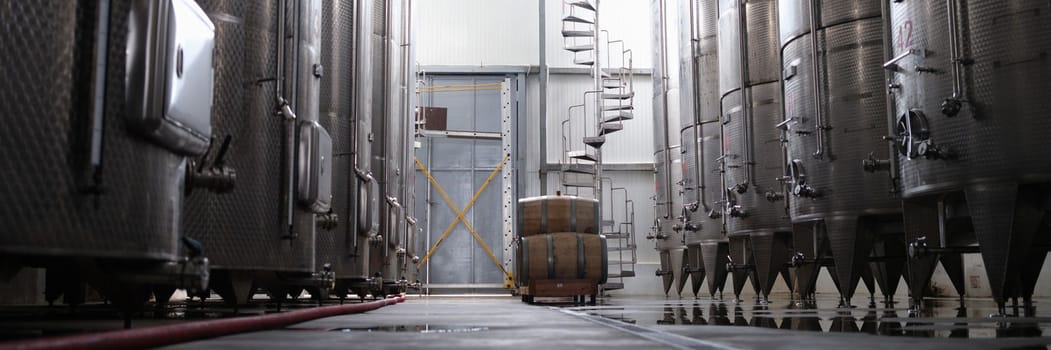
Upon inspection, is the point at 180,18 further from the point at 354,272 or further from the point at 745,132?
the point at 745,132

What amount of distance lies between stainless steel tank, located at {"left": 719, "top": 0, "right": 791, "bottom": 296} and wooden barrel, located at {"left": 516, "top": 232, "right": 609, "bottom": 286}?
2.00m

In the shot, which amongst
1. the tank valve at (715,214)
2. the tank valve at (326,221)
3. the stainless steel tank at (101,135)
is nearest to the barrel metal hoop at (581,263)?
the tank valve at (715,214)

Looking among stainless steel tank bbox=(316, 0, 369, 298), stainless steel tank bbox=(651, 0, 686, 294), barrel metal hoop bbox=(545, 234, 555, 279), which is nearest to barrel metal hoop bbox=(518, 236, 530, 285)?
barrel metal hoop bbox=(545, 234, 555, 279)

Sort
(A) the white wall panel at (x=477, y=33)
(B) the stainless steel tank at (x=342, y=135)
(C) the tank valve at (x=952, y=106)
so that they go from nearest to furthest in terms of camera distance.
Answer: (C) the tank valve at (x=952, y=106) < (B) the stainless steel tank at (x=342, y=135) < (A) the white wall panel at (x=477, y=33)

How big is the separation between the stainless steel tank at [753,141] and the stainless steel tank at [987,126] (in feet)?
16.9

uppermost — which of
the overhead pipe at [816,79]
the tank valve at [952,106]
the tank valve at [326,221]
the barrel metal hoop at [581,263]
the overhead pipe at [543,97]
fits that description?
the overhead pipe at [543,97]

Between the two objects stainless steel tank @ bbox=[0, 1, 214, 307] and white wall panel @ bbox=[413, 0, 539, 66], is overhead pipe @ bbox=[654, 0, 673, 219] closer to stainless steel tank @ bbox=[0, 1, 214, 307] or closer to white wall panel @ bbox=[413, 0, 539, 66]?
white wall panel @ bbox=[413, 0, 539, 66]

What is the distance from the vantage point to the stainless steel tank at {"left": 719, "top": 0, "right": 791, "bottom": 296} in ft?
42.8

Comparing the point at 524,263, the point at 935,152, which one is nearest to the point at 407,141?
the point at 524,263

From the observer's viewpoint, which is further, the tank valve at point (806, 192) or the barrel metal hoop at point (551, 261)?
the barrel metal hoop at point (551, 261)

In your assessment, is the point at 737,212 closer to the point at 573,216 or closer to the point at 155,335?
the point at 573,216

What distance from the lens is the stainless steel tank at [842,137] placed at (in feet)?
31.1

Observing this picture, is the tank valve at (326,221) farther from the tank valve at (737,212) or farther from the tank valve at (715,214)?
the tank valve at (715,214)

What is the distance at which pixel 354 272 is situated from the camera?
32.9ft
